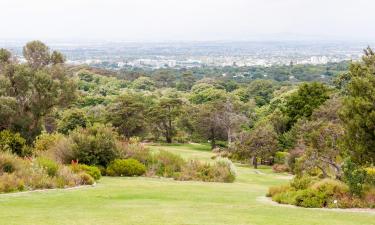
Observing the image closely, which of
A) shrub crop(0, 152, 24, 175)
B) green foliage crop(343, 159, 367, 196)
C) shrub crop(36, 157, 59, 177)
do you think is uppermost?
green foliage crop(343, 159, 367, 196)

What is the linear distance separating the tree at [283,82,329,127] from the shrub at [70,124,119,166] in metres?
30.4

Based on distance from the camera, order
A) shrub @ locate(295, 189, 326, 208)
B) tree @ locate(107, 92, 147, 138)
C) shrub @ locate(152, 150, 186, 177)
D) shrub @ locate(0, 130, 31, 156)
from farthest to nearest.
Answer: tree @ locate(107, 92, 147, 138) < shrub @ locate(0, 130, 31, 156) < shrub @ locate(152, 150, 186, 177) < shrub @ locate(295, 189, 326, 208)

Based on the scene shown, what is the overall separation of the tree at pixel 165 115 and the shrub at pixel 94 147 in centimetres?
3509

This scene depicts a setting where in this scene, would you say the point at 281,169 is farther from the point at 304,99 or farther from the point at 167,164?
the point at 304,99

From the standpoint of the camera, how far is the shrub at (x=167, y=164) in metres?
31.5

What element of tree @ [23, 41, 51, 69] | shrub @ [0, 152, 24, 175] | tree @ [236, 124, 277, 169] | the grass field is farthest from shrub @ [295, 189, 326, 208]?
tree @ [23, 41, 51, 69]

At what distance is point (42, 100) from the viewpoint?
137 ft

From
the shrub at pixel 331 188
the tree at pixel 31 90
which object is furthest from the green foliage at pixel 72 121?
the shrub at pixel 331 188

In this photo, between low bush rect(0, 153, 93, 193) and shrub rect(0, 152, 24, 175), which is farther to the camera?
shrub rect(0, 152, 24, 175)

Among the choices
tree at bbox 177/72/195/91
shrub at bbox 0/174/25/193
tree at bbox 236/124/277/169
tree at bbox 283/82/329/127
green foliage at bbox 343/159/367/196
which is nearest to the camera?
green foliage at bbox 343/159/367/196

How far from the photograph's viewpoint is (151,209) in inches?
605

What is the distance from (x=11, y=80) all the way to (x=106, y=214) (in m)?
29.4

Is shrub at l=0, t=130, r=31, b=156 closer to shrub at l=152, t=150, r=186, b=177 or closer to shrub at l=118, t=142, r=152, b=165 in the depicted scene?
shrub at l=118, t=142, r=152, b=165

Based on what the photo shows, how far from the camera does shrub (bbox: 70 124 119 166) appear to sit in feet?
96.1
